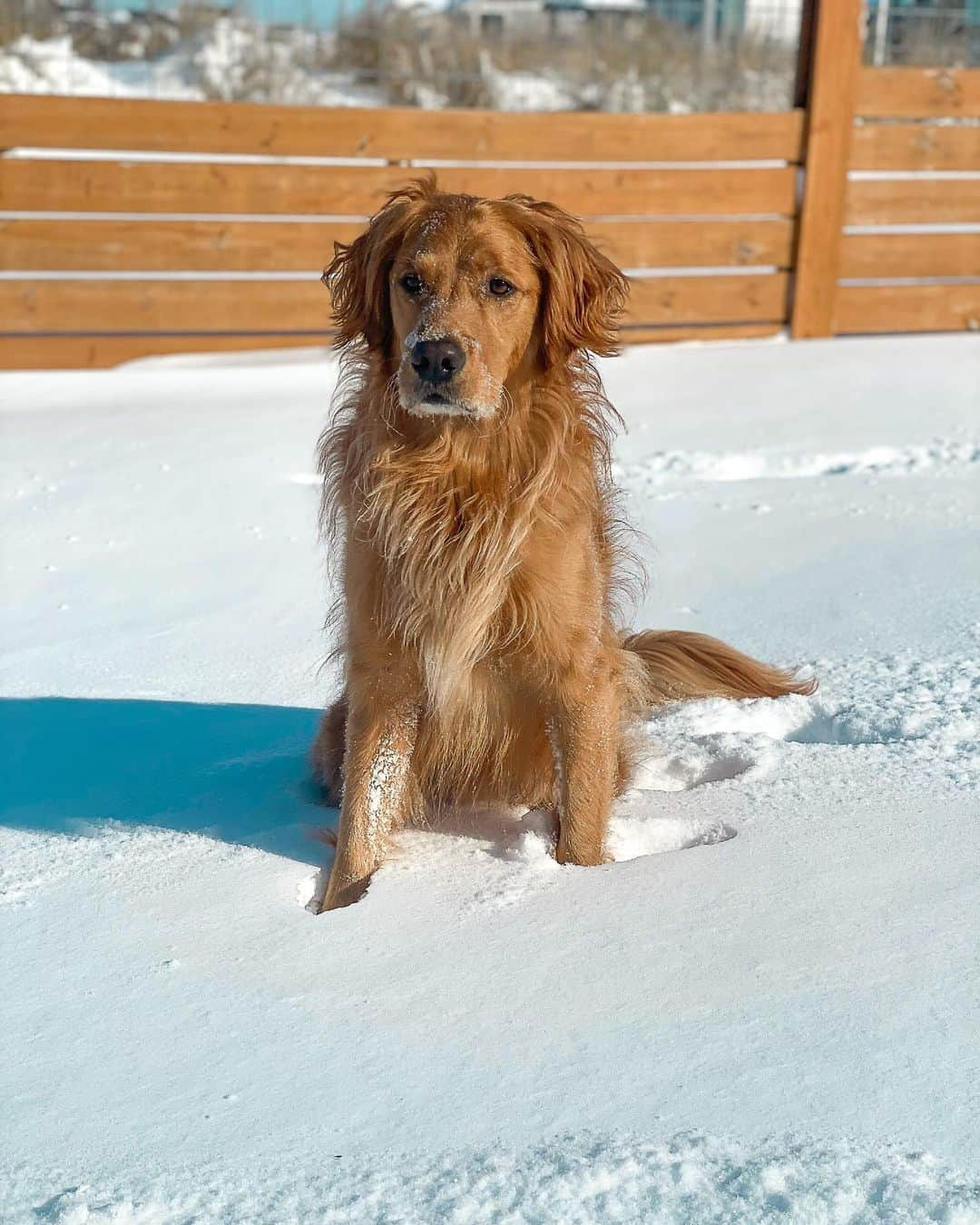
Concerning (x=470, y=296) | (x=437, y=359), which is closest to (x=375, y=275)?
(x=470, y=296)

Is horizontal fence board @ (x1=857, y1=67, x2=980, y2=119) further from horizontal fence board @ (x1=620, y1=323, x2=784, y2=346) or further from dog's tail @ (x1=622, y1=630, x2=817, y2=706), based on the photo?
dog's tail @ (x1=622, y1=630, x2=817, y2=706)

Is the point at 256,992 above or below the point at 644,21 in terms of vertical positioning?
below

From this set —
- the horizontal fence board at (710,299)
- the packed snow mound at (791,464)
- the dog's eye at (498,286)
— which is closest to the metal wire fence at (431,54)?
the horizontal fence board at (710,299)

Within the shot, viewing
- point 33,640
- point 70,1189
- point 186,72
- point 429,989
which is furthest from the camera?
point 186,72

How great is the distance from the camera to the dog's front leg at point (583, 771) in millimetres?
2617

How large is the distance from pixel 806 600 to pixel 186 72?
11613 millimetres

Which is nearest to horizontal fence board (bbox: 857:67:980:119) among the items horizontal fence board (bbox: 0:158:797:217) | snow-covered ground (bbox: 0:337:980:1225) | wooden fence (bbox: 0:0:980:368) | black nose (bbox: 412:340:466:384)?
wooden fence (bbox: 0:0:980:368)

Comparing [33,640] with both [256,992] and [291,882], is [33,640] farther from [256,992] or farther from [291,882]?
[256,992]

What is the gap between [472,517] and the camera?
2607 mm

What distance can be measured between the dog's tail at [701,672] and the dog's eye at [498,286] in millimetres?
1036

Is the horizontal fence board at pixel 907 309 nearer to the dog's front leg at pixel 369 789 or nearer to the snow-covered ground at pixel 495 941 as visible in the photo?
the snow-covered ground at pixel 495 941

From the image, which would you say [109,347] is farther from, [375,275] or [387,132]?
[375,275]

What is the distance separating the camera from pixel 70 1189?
1.64 m

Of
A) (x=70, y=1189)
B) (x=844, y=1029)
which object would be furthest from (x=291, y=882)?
(x=844, y=1029)
